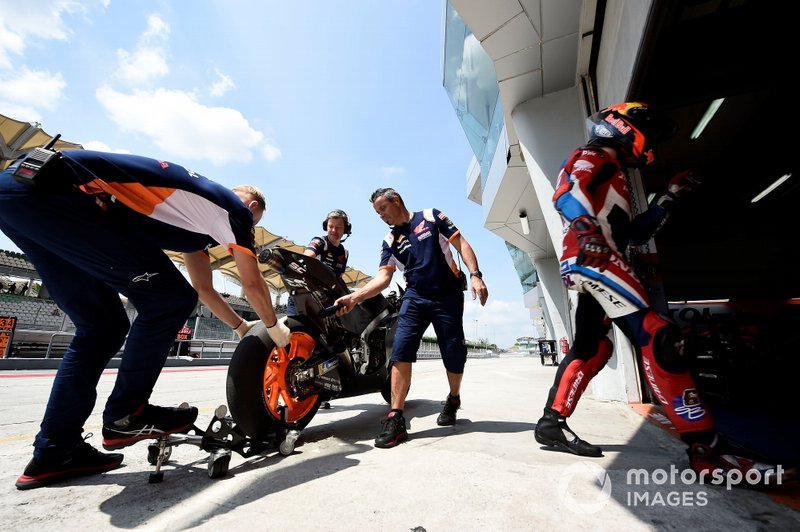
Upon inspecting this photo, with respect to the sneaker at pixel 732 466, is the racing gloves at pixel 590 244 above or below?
above

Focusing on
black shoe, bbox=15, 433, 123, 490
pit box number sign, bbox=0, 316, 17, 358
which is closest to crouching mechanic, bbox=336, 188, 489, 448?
black shoe, bbox=15, 433, 123, 490

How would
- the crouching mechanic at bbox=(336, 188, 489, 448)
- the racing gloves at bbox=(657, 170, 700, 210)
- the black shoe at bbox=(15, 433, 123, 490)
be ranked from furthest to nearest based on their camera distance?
the crouching mechanic at bbox=(336, 188, 489, 448), the racing gloves at bbox=(657, 170, 700, 210), the black shoe at bbox=(15, 433, 123, 490)

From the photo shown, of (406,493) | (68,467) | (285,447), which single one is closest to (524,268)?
(285,447)

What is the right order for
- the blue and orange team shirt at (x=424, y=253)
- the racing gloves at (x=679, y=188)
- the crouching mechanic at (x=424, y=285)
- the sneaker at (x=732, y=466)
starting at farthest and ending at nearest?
the blue and orange team shirt at (x=424, y=253), the crouching mechanic at (x=424, y=285), the racing gloves at (x=679, y=188), the sneaker at (x=732, y=466)

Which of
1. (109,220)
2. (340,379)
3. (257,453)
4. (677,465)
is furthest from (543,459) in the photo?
(109,220)

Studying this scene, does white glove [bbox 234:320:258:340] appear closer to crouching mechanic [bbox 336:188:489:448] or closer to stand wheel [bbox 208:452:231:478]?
crouching mechanic [bbox 336:188:489:448]

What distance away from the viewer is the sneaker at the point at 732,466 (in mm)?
1178

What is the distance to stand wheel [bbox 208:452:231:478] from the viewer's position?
1416 millimetres

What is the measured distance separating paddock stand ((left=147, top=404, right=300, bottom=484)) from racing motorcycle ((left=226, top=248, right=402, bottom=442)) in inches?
1.8

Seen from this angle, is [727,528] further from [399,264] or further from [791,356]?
[791,356]

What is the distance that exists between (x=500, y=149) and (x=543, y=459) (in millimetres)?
7606

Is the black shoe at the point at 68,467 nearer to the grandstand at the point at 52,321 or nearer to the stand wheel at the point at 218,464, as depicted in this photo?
the stand wheel at the point at 218,464

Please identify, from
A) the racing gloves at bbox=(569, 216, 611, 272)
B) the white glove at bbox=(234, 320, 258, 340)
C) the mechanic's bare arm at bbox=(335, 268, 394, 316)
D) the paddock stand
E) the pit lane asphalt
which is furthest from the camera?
the mechanic's bare arm at bbox=(335, 268, 394, 316)

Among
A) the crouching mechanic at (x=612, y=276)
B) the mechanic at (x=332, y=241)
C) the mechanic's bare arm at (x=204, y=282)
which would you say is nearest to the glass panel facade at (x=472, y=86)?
the mechanic at (x=332, y=241)
